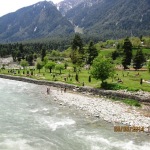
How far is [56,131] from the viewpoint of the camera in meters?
46.7

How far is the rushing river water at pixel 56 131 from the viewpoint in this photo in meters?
40.9

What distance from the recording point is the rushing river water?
40.9 meters

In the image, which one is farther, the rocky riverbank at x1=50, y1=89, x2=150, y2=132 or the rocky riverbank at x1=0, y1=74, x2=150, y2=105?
the rocky riverbank at x1=0, y1=74, x2=150, y2=105

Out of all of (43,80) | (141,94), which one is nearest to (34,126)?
(141,94)

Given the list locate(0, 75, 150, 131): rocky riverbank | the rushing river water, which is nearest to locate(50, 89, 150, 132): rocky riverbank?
locate(0, 75, 150, 131): rocky riverbank

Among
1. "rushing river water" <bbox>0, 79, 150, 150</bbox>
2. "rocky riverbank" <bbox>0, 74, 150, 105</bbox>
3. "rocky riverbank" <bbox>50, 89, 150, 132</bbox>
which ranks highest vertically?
"rocky riverbank" <bbox>0, 74, 150, 105</bbox>

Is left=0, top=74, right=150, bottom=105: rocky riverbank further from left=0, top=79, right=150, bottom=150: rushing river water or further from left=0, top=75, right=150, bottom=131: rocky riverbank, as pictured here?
left=0, top=79, right=150, bottom=150: rushing river water

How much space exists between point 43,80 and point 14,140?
5646 cm
